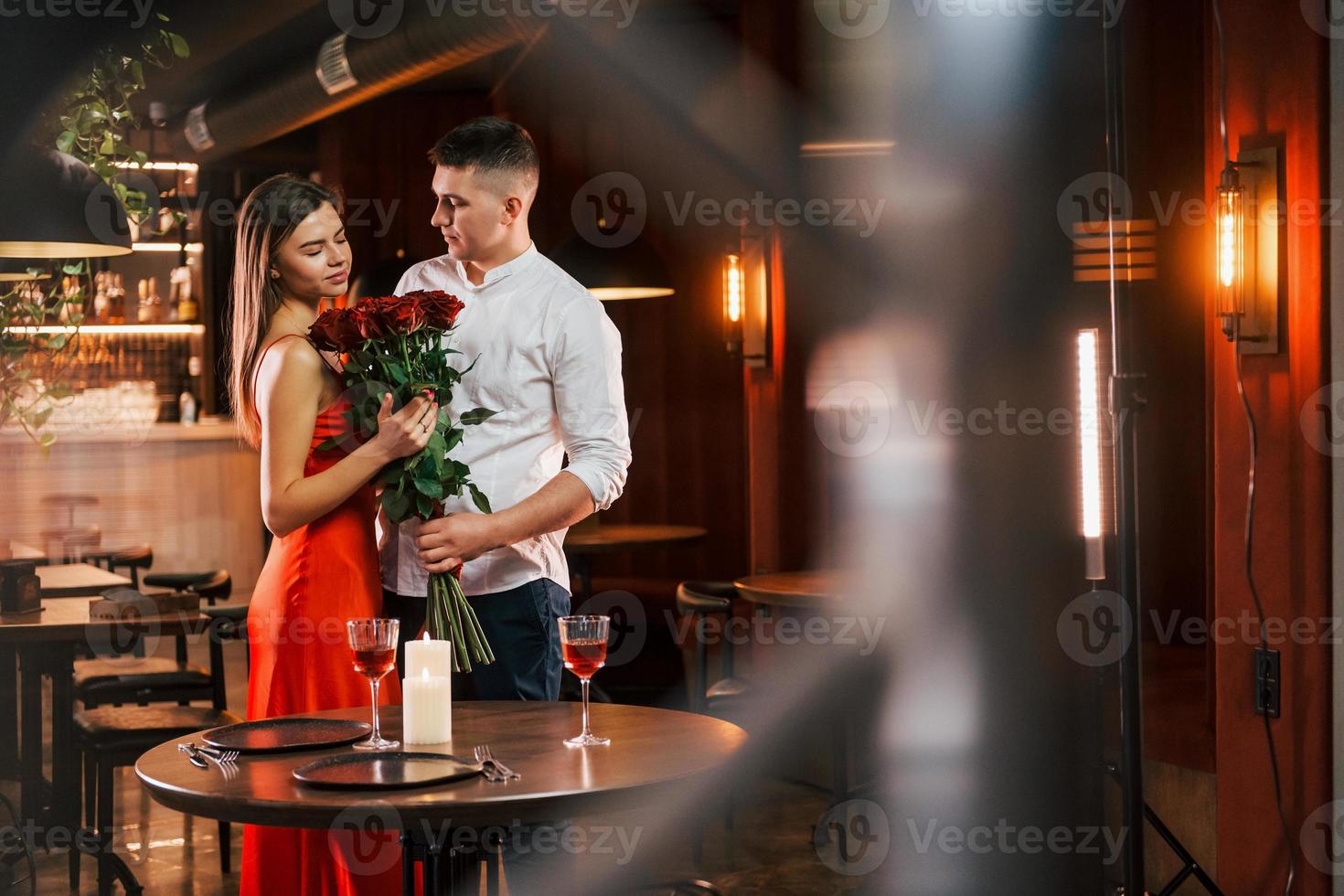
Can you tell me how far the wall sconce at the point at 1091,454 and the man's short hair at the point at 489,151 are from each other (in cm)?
124

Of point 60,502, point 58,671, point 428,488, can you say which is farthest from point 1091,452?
point 60,502

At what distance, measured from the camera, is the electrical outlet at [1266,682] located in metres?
3.13

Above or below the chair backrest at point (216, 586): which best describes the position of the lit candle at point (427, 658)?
above

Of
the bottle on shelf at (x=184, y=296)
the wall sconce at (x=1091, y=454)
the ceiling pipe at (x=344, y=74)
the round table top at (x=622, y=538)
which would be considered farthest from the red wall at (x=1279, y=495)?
the bottle on shelf at (x=184, y=296)

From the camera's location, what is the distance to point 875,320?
18.9 feet

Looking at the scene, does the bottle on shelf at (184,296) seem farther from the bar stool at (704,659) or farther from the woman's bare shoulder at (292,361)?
the woman's bare shoulder at (292,361)

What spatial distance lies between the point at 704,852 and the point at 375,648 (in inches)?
107

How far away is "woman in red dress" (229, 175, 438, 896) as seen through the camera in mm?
2244

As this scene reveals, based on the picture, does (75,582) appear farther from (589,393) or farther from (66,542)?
(66,542)

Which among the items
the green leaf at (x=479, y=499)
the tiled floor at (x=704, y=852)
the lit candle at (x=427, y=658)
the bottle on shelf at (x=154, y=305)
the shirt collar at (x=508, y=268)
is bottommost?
the tiled floor at (x=704, y=852)

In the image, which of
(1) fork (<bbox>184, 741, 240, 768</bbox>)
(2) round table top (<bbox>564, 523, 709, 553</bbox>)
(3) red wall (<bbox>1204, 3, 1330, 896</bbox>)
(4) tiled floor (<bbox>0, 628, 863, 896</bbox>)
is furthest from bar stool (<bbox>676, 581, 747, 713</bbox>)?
(1) fork (<bbox>184, 741, 240, 768</bbox>)

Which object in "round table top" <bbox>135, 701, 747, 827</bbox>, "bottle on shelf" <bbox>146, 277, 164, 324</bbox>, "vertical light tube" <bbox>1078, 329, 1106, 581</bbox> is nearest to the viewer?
"round table top" <bbox>135, 701, 747, 827</bbox>

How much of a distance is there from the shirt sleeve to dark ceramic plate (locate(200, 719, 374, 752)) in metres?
0.64

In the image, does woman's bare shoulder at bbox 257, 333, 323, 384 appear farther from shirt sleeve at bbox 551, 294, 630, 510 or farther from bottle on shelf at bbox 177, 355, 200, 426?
bottle on shelf at bbox 177, 355, 200, 426
